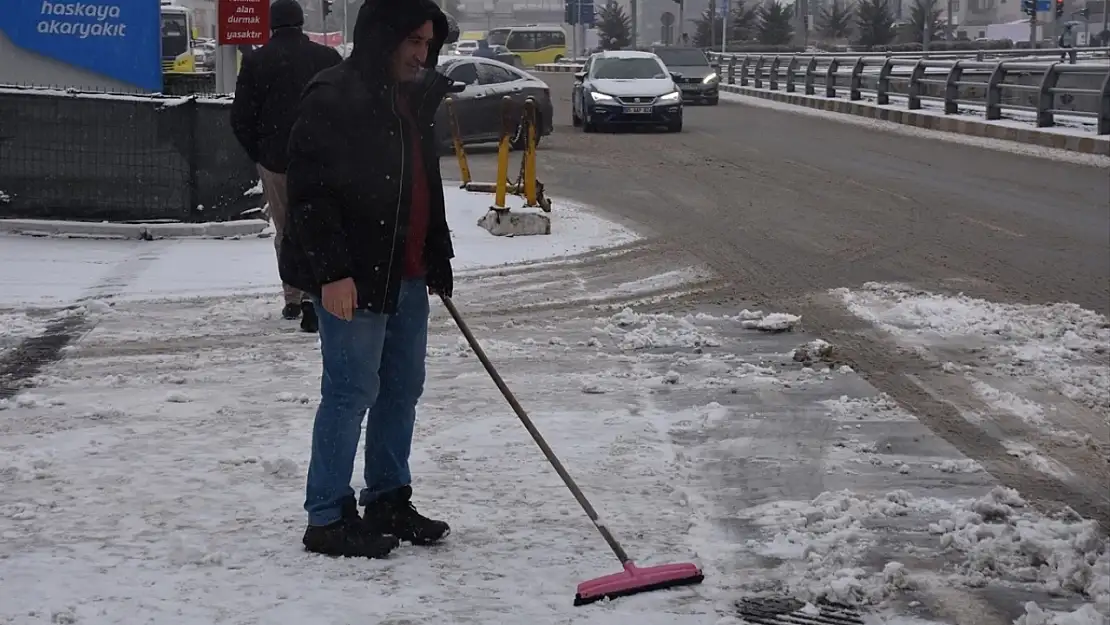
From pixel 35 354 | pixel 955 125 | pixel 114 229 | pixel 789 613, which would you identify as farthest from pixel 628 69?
pixel 789 613

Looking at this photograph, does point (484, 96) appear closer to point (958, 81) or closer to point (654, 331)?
point (958, 81)

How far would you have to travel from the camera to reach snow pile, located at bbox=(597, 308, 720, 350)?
7.99 metres

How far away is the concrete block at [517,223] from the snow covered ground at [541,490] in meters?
3.91

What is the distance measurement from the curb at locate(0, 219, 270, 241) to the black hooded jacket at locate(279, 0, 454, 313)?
316 inches

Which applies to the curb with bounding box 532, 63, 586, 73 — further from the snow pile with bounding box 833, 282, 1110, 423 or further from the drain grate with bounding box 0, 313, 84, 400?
the drain grate with bounding box 0, 313, 84, 400

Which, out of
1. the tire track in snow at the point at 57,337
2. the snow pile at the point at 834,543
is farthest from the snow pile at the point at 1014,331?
the tire track in snow at the point at 57,337

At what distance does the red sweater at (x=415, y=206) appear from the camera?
4.45 meters

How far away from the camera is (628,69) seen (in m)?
27.8

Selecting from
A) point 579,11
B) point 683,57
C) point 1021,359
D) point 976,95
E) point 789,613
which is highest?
point 579,11

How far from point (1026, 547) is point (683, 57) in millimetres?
34615

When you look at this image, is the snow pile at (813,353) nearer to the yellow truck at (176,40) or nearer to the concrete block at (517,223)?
the concrete block at (517,223)

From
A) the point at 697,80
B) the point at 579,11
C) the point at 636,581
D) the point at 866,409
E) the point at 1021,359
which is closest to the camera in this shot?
the point at 636,581

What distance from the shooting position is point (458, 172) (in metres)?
18.8

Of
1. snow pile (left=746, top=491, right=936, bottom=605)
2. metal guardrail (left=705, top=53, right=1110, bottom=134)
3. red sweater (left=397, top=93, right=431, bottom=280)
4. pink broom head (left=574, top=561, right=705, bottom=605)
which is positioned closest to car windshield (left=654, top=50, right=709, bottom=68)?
metal guardrail (left=705, top=53, right=1110, bottom=134)
